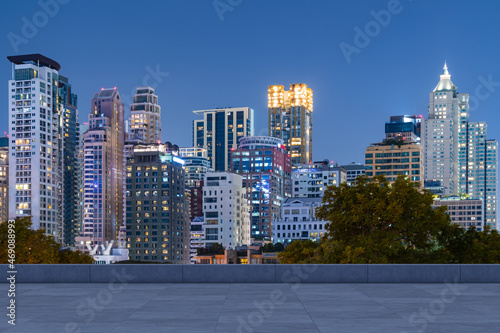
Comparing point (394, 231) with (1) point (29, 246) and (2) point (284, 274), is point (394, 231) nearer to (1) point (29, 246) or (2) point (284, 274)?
(2) point (284, 274)

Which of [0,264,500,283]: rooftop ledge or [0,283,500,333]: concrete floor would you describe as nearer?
[0,283,500,333]: concrete floor

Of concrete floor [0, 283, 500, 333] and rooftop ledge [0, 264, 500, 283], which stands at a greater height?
concrete floor [0, 283, 500, 333]

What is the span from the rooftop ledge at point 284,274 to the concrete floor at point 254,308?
1.05 metres

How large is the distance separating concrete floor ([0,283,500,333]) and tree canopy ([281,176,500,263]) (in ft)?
76.0

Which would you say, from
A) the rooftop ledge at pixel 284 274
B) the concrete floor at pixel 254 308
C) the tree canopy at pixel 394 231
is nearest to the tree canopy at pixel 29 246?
the tree canopy at pixel 394 231

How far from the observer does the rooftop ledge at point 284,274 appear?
83.0 ft

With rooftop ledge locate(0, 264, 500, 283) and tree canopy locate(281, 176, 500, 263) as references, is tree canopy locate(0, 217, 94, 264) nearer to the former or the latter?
tree canopy locate(281, 176, 500, 263)

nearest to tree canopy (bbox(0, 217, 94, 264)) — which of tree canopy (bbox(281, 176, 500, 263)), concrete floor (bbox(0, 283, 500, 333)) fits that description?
tree canopy (bbox(281, 176, 500, 263))

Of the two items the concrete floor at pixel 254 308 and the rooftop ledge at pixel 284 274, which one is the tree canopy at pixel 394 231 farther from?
the concrete floor at pixel 254 308

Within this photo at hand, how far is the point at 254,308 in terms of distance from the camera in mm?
16844

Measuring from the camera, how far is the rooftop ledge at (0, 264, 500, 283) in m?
25.3

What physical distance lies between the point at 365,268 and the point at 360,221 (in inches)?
985

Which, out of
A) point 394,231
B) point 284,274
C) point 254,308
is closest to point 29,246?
point 394,231

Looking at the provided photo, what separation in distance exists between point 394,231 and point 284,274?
25.5 m
